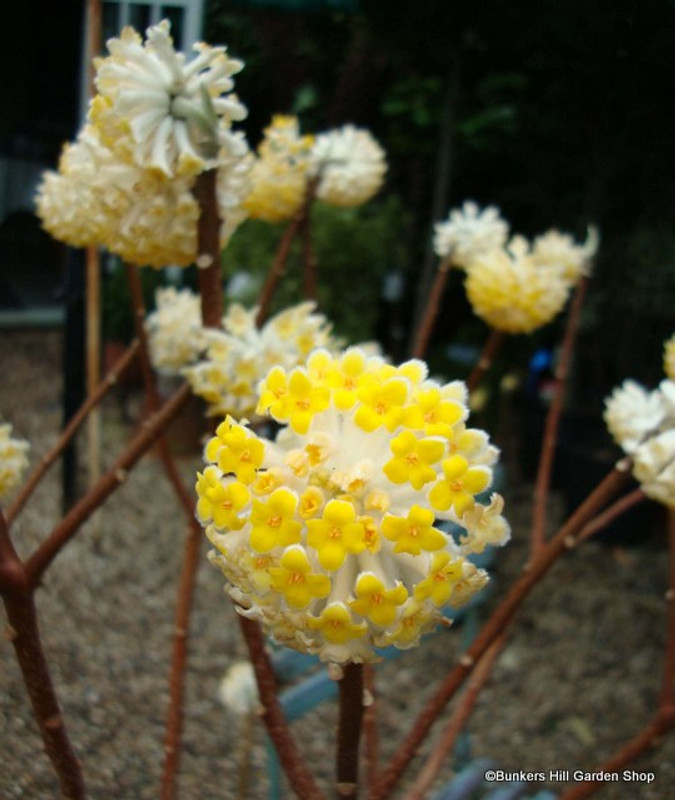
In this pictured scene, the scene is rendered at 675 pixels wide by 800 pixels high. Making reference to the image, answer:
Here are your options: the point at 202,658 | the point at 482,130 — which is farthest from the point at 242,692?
the point at 482,130

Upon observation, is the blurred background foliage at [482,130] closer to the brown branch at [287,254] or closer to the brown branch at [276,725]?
the brown branch at [287,254]

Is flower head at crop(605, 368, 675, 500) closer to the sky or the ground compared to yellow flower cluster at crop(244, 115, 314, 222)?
closer to the ground

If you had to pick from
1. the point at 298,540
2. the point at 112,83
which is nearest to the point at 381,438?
the point at 298,540

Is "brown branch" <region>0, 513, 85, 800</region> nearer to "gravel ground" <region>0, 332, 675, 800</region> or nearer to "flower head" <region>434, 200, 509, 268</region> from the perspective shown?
"gravel ground" <region>0, 332, 675, 800</region>

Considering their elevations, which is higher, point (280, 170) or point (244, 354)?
point (280, 170)

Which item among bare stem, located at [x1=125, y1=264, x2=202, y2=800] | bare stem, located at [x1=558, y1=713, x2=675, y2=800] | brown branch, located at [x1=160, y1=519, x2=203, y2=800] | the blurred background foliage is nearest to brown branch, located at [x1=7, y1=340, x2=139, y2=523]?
bare stem, located at [x1=125, y1=264, x2=202, y2=800]

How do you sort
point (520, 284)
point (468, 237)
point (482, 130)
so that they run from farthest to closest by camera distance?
point (482, 130) → point (468, 237) → point (520, 284)

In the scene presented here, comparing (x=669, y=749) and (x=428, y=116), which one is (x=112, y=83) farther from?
(x=428, y=116)

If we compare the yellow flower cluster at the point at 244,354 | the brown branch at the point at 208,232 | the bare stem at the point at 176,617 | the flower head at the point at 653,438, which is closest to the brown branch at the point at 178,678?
the bare stem at the point at 176,617

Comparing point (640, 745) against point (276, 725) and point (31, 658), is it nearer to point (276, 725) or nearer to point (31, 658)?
point (276, 725)
